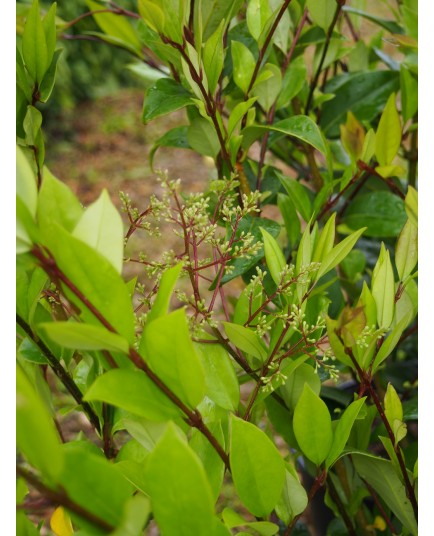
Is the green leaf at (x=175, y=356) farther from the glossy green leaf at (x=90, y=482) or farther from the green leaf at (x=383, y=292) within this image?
the green leaf at (x=383, y=292)

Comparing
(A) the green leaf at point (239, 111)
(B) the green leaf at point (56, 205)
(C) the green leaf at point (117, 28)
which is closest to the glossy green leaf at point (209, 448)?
(B) the green leaf at point (56, 205)

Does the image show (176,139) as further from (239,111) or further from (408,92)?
(408,92)

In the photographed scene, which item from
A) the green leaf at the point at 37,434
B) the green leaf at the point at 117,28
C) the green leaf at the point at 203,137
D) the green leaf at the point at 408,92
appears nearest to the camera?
the green leaf at the point at 37,434

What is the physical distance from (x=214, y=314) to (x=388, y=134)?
0.31 meters

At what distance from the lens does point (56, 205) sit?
17.2 inches

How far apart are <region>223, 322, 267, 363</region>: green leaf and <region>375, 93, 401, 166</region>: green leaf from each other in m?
0.29

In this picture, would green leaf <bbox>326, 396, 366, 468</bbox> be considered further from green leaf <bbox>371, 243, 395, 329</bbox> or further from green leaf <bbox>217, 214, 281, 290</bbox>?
green leaf <bbox>217, 214, 281, 290</bbox>

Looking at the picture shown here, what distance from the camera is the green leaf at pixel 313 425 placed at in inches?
22.4

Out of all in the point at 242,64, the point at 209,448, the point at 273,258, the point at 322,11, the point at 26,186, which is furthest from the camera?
the point at 322,11

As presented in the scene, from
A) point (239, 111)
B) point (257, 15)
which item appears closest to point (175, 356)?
point (239, 111)

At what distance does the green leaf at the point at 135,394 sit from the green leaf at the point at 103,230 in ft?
0.26

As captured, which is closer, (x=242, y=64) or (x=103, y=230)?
(x=103, y=230)
